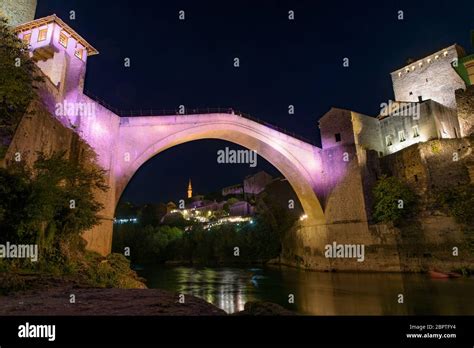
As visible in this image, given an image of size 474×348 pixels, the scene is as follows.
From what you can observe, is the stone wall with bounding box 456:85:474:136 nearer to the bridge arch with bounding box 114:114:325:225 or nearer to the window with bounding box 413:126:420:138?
the window with bounding box 413:126:420:138

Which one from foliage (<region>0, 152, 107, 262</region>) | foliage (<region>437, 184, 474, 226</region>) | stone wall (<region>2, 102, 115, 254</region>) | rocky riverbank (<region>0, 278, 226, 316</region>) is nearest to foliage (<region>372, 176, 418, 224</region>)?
foliage (<region>437, 184, 474, 226</region>)

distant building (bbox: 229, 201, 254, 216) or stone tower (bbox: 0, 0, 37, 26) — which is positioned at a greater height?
stone tower (bbox: 0, 0, 37, 26)

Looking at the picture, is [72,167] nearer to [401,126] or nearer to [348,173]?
[348,173]

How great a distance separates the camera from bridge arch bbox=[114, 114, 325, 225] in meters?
15.8

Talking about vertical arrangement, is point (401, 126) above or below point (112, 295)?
above

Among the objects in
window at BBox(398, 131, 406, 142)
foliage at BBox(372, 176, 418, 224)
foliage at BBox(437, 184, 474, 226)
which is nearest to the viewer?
foliage at BBox(437, 184, 474, 226)

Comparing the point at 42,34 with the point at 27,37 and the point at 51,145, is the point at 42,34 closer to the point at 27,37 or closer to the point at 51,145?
the point at 27,37

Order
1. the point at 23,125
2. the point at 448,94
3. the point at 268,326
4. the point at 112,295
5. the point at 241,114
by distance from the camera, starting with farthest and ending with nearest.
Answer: the point at 448,94 < the point at 241,114 < the point at 23,125 < the point at 112,295 < the point at 268,326

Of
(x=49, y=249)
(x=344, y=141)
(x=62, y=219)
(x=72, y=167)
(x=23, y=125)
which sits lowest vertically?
(x=49, y=249)

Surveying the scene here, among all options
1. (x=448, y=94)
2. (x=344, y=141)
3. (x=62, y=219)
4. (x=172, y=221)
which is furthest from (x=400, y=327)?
(x=172, y=221)

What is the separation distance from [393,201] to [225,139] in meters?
11.0

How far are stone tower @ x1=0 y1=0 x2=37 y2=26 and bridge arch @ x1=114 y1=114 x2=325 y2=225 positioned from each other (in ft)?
22.5

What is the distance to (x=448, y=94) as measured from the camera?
24.3 metres

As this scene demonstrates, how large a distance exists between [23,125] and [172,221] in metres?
42.8
